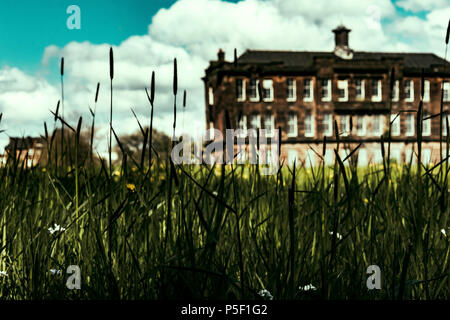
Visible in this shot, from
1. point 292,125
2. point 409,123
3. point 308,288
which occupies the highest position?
point 409,123

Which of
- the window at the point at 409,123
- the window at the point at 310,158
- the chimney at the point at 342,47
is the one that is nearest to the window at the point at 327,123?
the chimney at the point at 342,47

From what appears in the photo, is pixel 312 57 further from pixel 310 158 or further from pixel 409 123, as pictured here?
pixel 310 158

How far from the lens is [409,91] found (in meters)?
38.3

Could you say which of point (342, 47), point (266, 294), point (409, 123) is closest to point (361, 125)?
point (409, 123)

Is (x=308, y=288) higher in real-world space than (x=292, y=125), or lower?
lower

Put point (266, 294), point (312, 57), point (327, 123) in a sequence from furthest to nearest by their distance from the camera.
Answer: point (312, 57), point (327, 123), point (266, 294)

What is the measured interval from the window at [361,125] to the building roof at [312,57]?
4506 millimetres

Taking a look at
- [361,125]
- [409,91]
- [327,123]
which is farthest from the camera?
[409,91]

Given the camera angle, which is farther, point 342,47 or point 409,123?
point 409,123

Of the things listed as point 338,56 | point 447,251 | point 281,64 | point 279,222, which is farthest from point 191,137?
point 338,56

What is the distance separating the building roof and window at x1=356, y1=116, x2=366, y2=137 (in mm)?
4506

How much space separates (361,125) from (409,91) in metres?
4.89

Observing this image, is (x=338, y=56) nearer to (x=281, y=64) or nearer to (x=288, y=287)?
(x=281, y=64)
